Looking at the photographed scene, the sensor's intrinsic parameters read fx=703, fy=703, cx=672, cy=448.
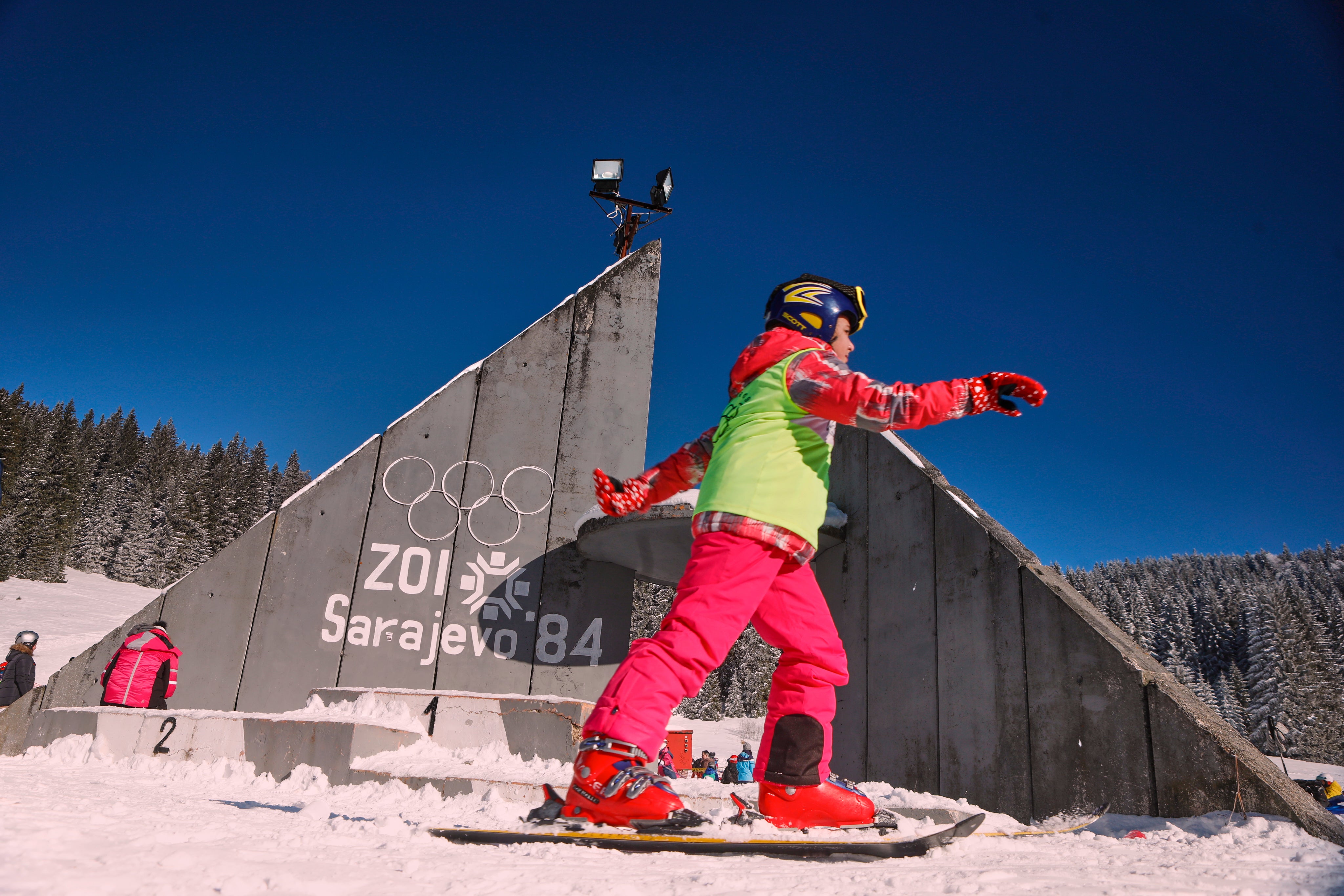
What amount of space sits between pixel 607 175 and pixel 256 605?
5381 millimetres

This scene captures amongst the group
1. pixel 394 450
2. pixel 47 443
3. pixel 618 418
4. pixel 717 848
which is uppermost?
pixel 47 443

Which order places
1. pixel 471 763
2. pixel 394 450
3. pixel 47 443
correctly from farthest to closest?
pixel 47 443, pixel 394 450, pixel 471 763

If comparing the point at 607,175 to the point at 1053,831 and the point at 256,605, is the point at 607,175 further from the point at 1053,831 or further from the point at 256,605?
the point at 1053,831

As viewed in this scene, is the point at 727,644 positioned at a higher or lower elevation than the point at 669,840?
higher

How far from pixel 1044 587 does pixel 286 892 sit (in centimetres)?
335

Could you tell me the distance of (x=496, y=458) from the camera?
6.04m

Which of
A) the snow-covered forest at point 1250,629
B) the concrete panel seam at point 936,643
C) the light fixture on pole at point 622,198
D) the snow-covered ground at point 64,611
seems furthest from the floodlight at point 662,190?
the snow-covered forest at point 1250,629

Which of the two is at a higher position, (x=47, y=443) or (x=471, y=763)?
(x=47, y=443)

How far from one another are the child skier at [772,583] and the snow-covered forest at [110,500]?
39776 mm

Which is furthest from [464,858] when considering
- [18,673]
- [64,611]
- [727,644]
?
[64,611]

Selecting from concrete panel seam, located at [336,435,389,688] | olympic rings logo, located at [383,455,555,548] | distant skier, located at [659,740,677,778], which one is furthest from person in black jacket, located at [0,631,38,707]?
distant skier, located at [659,740,677,778]

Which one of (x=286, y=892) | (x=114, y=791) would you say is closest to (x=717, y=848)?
(x=286, y=892)

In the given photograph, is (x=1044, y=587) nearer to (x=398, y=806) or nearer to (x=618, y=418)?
(x=398, y=806)

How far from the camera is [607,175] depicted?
7.68 m
